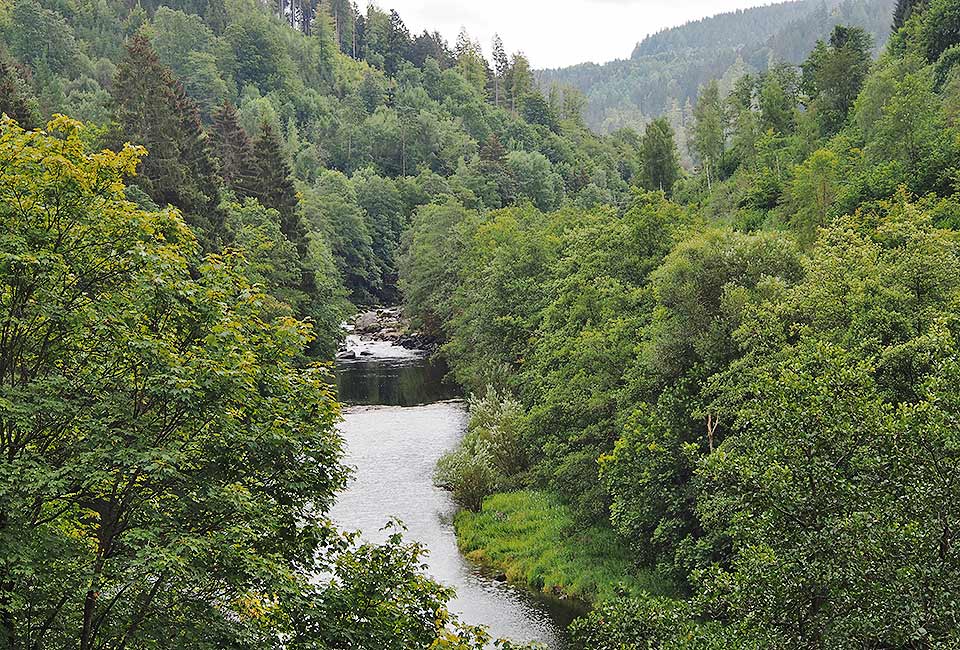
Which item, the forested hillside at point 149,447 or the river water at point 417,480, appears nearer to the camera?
the forested hillside at point 149,447

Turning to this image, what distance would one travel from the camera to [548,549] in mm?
35500

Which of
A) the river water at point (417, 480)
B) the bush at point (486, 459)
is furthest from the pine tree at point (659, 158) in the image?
the bush at point (486, 459)

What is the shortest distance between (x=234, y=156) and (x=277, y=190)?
63.7 feet

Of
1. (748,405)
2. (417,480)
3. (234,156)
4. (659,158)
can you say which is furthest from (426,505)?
(659,158)

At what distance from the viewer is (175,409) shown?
14.8 metres

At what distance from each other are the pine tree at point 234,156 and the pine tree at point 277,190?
790 millimetres

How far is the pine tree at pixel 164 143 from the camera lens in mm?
58531

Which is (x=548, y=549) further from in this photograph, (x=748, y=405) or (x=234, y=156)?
(x=234, y=156)

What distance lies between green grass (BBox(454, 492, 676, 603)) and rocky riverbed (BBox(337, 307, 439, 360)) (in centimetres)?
4406

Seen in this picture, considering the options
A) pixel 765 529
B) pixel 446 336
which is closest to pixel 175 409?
pixel 765 529

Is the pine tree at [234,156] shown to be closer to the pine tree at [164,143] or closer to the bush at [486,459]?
the pine tree at [164,143]

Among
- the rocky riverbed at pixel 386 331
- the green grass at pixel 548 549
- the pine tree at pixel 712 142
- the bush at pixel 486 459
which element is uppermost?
the pine tree at pixel 712 142

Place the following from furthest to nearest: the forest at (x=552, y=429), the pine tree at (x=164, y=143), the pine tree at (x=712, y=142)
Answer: the pine tree at (x=712, y=142) < the pine tree at (x=164, y=143) < the forest at (x=552, y=429)

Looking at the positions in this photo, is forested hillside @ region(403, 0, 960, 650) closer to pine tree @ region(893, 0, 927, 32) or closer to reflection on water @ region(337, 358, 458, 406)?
reflection on water @ region(337, 358, 458, 406)
